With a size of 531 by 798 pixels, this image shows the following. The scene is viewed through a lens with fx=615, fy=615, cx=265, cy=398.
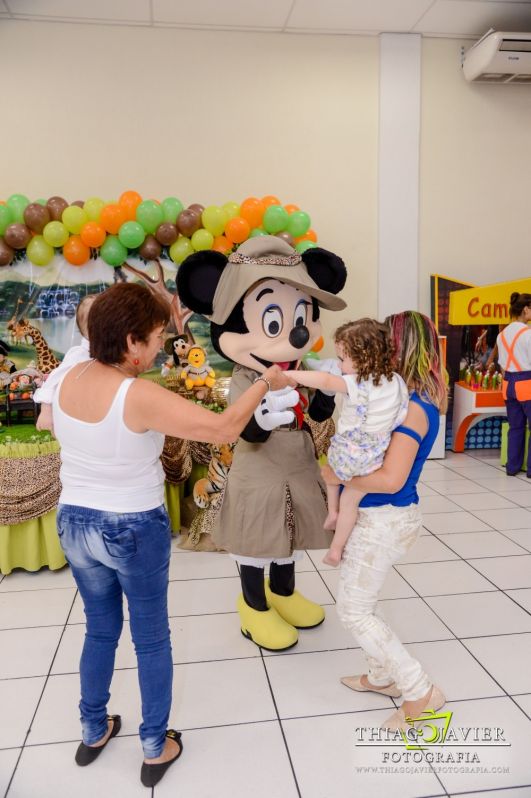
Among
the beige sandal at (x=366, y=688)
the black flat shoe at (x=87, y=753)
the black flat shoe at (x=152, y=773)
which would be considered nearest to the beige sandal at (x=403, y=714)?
the beige sandal at (x=366, y=688)

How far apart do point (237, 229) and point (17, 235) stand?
152 cm

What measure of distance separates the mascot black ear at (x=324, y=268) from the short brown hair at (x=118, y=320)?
3.48ft

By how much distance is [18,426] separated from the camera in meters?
3.73

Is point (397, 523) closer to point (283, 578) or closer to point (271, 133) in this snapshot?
point (283, 578)

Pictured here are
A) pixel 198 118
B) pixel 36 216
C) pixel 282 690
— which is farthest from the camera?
pixel 198 118

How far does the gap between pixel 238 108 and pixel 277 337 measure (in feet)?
11.9

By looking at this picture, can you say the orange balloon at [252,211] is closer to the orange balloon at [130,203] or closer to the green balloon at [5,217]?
the orange balloon at [130,203]

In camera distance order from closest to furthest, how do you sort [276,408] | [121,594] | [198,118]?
[121,594], [276,408], [198,118]

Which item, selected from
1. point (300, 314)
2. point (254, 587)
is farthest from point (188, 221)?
point (254, 587)

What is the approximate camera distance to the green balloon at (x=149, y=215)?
166 inches

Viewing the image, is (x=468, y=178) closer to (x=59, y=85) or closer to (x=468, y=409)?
(x=468, y=409)

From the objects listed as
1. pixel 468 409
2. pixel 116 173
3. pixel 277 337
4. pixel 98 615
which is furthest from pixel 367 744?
pixel 116 173

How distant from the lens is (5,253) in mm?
4328

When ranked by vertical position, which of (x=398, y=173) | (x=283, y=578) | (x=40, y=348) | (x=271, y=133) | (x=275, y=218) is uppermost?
(x=271, y=133)
